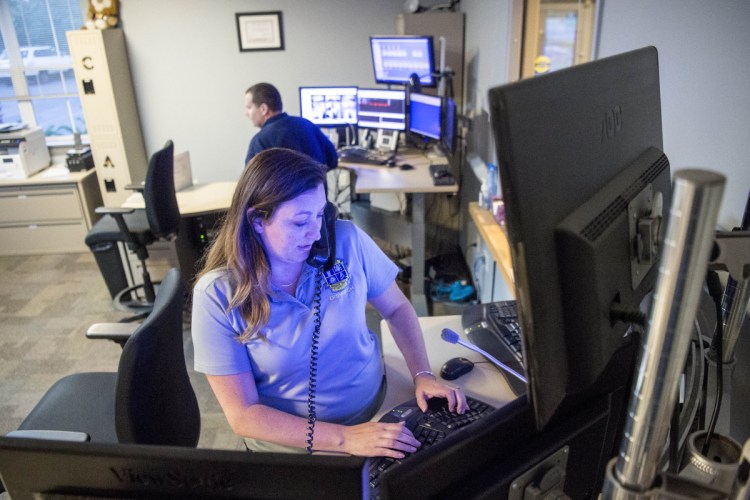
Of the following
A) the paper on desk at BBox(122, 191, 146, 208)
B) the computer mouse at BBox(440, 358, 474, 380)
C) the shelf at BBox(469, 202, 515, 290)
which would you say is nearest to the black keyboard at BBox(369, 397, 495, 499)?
the computer mouse at BBox(440, 358, 474, 380)

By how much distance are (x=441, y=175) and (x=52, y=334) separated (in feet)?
8.52

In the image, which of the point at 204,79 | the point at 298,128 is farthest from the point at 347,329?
the point at 204,79

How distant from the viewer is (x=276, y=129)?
2.90m

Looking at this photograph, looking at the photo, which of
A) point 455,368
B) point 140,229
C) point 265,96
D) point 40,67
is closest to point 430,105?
point 265,96

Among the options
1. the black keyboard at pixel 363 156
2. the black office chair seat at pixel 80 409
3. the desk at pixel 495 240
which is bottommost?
the black office chair seat at pixel 80 409

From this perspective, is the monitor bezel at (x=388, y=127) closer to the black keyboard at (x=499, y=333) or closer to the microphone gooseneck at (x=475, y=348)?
the black keyboard at (x=499, y=333)

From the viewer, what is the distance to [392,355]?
149 cm

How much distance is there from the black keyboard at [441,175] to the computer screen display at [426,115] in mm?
189

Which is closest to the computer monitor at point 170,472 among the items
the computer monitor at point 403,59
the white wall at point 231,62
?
the white wall at point 231,62

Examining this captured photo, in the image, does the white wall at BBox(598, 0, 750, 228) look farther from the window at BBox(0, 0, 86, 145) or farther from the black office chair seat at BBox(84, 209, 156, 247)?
the window at BBox(0, 0, 86, 145)

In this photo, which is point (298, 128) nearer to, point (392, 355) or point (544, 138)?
point (392, 355)

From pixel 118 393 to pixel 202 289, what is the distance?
0.36 m

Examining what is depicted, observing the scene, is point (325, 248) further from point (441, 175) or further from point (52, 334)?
point (52, 334)

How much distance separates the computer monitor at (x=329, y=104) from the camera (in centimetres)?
A: 392
